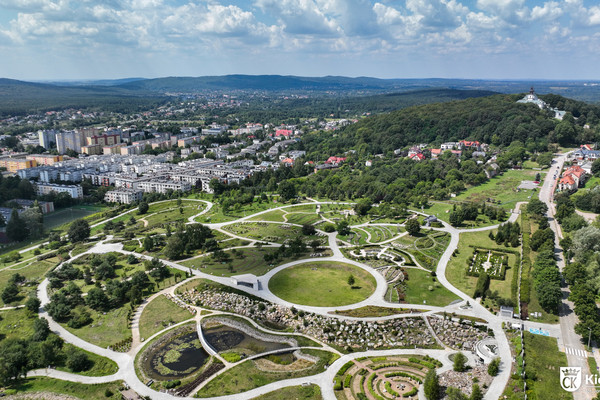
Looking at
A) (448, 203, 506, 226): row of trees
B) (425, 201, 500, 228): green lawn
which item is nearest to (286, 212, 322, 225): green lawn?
(425, 201, 500, 228): green lawn

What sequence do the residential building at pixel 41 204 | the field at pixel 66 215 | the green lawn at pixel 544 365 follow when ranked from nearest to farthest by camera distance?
the green lawn at pixel 544 365 → the field at pixel 66 215 → the residential building at pixel 41 204

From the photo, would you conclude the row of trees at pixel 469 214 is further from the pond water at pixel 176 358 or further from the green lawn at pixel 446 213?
the pond water at pixel 176 358

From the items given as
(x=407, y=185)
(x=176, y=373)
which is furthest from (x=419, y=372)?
(x=407, y=185)

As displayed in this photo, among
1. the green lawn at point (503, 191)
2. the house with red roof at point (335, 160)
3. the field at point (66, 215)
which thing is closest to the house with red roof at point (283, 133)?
the house with red roof at point (335, 160)

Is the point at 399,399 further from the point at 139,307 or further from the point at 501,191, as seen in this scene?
the point at 501,191

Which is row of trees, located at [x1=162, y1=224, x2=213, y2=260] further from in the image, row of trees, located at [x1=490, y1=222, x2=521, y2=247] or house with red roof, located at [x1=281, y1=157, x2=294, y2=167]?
house with red roof, located at [x1=281, y1=157, x2=294, y2=167]

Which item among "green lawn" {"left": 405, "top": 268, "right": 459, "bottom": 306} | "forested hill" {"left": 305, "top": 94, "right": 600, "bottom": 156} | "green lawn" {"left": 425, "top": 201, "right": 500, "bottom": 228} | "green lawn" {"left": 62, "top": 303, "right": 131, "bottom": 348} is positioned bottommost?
"green lawn" {"left": 62, "top": 303, "right": 131, "bottom": 348}
